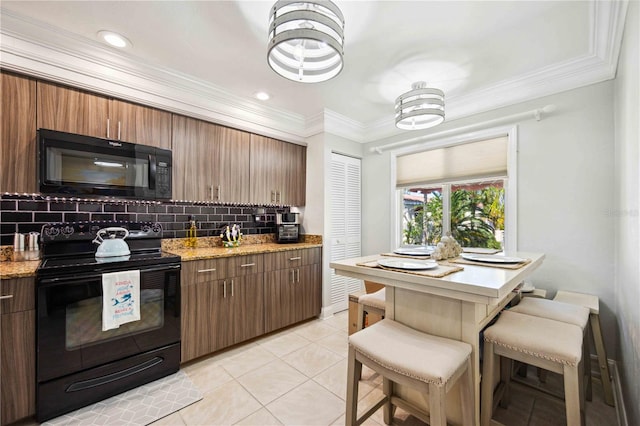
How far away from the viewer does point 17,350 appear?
5.38 feet

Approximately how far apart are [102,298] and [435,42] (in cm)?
298

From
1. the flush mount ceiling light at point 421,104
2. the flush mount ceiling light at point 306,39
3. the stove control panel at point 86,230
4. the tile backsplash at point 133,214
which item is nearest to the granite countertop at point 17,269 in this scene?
the stove control panel at point 86,230

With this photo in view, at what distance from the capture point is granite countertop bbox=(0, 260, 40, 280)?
160 cm

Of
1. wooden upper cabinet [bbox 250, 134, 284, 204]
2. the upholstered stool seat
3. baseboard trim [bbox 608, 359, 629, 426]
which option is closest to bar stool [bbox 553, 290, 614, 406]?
baseboard trim [bbox 608, 359, 629, 426]

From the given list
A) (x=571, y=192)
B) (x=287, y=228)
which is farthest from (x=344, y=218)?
(x=571, y=192)

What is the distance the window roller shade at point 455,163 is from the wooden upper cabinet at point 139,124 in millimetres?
2738

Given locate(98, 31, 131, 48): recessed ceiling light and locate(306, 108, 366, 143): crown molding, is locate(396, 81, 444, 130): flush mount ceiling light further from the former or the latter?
locate(98, 31, 131, 48): recessed ceiling light

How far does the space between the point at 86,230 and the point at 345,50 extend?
2.55 metres

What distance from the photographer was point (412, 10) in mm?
1718

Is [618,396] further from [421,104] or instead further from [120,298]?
[120,298]

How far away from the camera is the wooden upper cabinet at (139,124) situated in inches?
88.7

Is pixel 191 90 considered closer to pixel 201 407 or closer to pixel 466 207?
pixel 201 407

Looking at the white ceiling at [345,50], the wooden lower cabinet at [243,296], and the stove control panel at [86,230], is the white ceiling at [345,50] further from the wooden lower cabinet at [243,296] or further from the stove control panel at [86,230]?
the wooden lower cabinet at [243,296]

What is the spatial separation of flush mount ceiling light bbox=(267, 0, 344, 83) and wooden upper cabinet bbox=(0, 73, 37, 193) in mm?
1812
